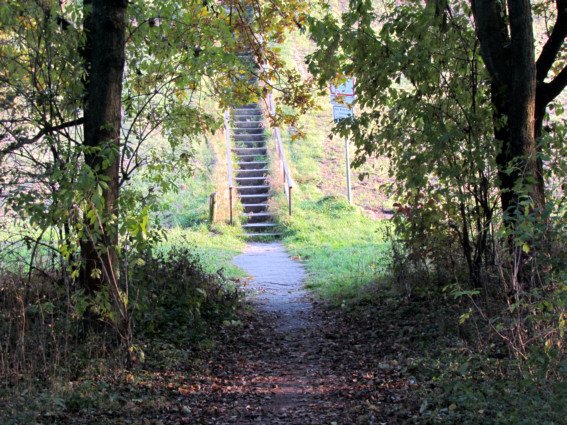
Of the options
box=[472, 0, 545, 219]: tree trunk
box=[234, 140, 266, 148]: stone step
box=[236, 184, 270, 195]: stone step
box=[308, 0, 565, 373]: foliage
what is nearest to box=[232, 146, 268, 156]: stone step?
box=[234, 140, 266, 148]: stone step

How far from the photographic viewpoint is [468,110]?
7.05 metres

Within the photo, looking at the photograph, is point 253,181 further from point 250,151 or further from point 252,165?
point 250,151

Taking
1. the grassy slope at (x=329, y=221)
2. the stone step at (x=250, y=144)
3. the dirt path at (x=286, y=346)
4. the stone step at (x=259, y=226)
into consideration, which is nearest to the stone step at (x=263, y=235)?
the grassy slope at (x=329, y=221)

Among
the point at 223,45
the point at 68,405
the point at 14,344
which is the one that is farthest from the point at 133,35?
the point at 68,405

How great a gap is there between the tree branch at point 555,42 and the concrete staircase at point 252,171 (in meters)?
9.83

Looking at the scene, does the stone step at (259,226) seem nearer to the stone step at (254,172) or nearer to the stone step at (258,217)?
the stone step at (258,217)

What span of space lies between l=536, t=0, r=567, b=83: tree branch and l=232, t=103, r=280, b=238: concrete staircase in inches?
387

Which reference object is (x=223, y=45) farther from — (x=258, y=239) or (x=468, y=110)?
(x=258, y=239)

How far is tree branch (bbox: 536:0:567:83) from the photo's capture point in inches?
257

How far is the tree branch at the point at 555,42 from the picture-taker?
652cm

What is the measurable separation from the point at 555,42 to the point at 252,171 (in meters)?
13.8

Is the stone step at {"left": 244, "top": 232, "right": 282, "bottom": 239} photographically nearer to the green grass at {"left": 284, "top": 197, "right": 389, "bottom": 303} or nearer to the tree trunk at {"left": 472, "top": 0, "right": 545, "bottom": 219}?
the green grass at {"left": 284, "top": 197, "right": 389, "bottom": 303}

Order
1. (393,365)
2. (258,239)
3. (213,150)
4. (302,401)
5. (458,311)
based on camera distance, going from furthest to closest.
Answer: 1. (213,150)
2. (258,239)
3. (458,311)
4. (393,365)
5. (302,401)

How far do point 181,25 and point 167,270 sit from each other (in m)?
3.29
